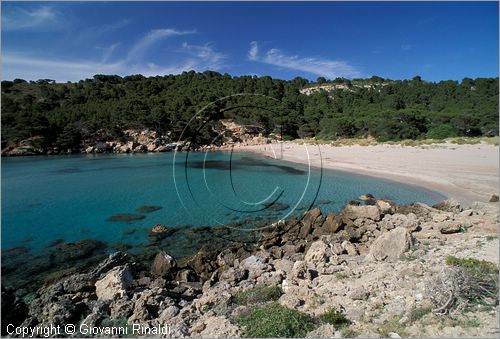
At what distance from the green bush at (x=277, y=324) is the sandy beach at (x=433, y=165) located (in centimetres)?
1631

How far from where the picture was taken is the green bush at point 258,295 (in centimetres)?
835

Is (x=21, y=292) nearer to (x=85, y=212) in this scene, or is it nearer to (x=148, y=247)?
(x=148, y=247)

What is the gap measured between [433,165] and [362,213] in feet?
59.5

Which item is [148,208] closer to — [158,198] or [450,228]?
[158,198]

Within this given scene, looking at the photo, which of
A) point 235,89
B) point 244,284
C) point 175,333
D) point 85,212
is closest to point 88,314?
point 175,333

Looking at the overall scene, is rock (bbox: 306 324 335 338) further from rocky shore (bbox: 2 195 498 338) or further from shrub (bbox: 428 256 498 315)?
shrub (bbox: 428 256 498 315)

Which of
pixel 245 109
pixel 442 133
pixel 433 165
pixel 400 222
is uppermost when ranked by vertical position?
pixel 245 109

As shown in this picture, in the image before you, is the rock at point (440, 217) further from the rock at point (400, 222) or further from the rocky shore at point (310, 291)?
the rock at point (400, 222)

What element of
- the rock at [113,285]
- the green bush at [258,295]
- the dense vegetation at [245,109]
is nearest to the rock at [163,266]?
Result: the rock at [113,285]

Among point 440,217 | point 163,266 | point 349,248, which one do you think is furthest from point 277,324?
point 440,217

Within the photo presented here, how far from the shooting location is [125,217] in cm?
2109

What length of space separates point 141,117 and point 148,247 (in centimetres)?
6850

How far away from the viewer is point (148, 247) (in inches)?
597

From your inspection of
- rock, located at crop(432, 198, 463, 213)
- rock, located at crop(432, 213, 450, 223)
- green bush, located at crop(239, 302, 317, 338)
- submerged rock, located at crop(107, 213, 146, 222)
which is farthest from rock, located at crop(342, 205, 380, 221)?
submerged rock, located at crop(107, 213, 146, 222)
